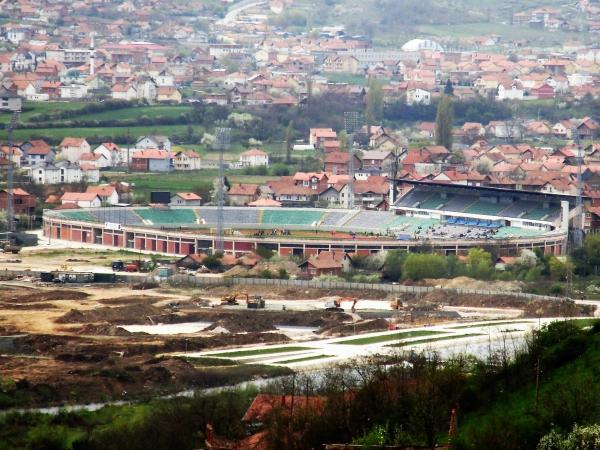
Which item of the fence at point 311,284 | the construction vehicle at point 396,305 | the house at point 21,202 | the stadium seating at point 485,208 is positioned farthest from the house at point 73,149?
the construction vehicle at point 396,305

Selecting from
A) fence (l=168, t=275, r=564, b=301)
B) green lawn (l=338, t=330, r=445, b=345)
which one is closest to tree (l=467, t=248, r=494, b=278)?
fence (l=168, t=275, r=564, b=301)

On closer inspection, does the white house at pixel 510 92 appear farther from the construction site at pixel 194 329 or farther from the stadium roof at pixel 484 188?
the construction site at pixel 194 329

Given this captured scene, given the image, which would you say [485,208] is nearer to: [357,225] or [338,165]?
[357,225]

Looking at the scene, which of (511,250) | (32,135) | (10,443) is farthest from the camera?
(32,135)

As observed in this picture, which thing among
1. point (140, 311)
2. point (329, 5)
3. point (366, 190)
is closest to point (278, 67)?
point (329, 5)

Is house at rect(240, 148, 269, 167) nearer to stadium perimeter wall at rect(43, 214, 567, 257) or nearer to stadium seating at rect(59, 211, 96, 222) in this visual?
stadium seating at rect(59, 211, 96, 222)

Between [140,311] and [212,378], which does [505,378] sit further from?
[140,311]

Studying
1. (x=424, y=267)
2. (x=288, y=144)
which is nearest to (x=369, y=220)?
(x=424, y=267)
